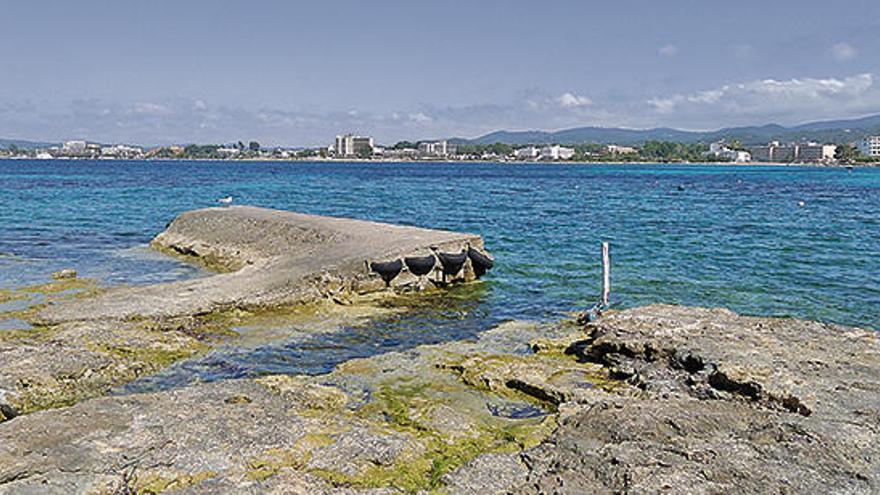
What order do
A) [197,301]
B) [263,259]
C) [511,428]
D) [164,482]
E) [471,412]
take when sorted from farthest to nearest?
[263,259] < [197,301] < [471,412] < [511,428] < [164,482]

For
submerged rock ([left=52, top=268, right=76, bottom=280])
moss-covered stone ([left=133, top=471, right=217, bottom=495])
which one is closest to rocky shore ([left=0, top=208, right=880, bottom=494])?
moss-covered stone ([left=133, top=471, right=217, bottom=495])

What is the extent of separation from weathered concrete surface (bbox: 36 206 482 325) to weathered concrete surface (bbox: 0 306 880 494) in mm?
5806

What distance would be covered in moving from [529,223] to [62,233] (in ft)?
80.1

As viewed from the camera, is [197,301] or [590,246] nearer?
[197,301]

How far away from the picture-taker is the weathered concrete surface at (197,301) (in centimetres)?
1144

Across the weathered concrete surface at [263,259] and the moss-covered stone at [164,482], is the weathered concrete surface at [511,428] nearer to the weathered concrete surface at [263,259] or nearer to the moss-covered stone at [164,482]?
the moss-covered stone at [164,482]

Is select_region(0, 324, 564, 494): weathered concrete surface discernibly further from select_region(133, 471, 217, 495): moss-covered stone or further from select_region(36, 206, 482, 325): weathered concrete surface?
select_region(36, 206, 482, 325): weathered concrete surface

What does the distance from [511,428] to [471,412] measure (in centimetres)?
85

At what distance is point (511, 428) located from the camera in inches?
377

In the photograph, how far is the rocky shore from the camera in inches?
301

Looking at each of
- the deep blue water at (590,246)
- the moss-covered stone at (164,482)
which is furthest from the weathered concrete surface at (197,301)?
the moss-covered stone at (164,482)

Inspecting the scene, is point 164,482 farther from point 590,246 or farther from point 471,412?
point 590,246

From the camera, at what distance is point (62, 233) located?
109ft

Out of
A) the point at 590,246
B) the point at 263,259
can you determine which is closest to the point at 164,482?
the point at 263,259
